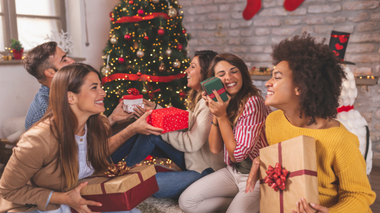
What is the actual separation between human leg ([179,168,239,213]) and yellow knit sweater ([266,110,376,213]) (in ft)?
2.18

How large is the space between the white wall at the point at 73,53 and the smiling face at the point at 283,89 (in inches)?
120

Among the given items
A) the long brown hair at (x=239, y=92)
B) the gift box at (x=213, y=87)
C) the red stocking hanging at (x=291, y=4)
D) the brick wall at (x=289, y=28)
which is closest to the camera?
the gift box at (x=213, y=87)

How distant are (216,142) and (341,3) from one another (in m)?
2.54

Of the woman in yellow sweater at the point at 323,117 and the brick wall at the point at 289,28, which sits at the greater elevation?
the brick wall at the point at 289,28

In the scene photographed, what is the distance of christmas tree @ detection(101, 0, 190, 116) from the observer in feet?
12.0

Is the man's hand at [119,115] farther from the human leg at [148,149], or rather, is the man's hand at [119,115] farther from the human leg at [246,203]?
the human leg at [246,203]

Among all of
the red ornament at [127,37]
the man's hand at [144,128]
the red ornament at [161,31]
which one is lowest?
the man's hand at [144,128]

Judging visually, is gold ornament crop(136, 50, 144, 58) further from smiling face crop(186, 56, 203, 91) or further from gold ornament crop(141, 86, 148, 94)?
smiling face crop(186, 56, 203, 91)

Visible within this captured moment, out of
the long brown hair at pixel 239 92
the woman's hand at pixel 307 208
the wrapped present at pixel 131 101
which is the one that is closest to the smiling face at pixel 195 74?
the long brown hair at pixel 239 92

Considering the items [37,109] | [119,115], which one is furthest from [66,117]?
[119,115]

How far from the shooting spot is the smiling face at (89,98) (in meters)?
1.44

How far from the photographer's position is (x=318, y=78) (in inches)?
45.7

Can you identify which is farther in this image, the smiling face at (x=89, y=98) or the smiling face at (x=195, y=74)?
the smiling face at (x=195, y=74)

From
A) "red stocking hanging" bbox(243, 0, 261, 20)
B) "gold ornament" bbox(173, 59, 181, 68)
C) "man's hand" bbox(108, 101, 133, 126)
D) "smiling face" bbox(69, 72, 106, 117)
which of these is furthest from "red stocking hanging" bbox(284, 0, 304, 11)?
"smiling face" bbox(69, 72, 106, 117)
